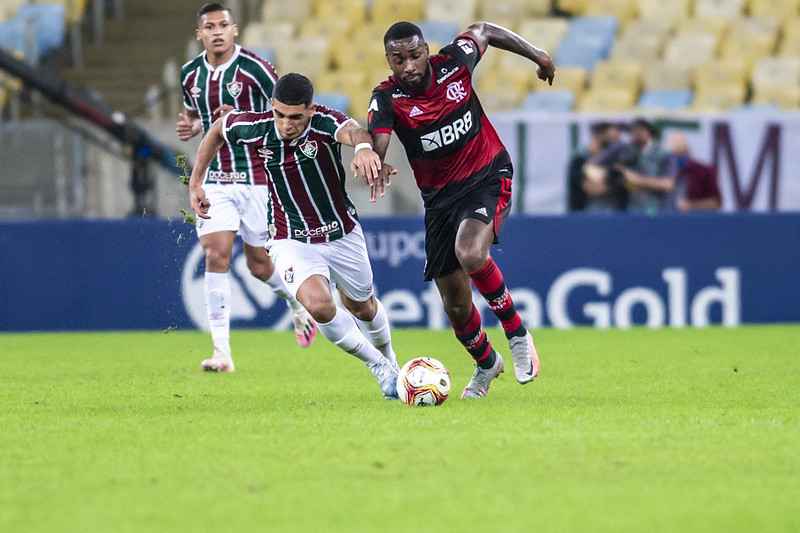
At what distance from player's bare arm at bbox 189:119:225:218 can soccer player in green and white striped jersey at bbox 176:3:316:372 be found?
135 centimetres

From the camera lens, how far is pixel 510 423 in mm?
7680

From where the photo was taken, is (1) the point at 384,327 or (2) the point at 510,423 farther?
(1) the point at 384,327

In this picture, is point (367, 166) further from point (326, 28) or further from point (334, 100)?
point (326, 28)

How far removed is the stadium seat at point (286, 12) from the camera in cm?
2212

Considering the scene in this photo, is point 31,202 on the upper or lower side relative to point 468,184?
lower

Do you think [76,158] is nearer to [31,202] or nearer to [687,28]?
[31,202]

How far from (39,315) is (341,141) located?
837 cm

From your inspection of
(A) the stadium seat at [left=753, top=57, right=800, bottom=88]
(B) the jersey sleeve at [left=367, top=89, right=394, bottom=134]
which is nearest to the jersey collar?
(B) the jersey sleeve at [left=367, top=89, right=394, bottom=134]

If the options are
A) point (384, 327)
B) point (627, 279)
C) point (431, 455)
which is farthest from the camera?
point (627, 279)

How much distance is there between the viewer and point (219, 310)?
37.1ft

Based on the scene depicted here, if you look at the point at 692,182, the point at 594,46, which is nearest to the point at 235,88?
the point at 692,182

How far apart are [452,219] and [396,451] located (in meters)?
2.45

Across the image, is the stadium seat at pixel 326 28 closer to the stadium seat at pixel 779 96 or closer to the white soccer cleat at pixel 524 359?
the stadium seat at pixel 779 96

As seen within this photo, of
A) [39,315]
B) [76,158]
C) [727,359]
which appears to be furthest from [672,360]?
[76,158]
